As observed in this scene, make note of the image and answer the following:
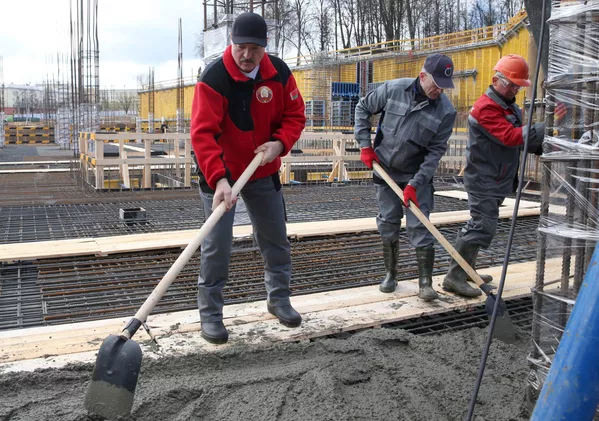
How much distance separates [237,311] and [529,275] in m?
2.54

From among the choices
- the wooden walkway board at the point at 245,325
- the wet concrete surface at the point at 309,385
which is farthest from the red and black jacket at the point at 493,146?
the wet concrete surface at the point at 309,385

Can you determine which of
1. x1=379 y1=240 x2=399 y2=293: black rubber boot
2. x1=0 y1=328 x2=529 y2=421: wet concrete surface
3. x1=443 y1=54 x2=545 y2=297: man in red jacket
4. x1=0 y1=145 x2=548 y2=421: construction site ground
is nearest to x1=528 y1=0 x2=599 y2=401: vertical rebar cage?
x1=0 y1=145 x2=548 y2=421: construction site ground

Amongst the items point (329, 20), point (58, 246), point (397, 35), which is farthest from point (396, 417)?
point (329, 20)

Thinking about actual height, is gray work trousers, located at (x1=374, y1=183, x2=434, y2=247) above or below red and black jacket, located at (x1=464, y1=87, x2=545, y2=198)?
below

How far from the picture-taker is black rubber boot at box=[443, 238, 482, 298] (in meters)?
4.30

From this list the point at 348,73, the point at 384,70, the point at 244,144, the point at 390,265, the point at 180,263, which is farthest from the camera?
the point at 348,73

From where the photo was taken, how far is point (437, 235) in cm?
389

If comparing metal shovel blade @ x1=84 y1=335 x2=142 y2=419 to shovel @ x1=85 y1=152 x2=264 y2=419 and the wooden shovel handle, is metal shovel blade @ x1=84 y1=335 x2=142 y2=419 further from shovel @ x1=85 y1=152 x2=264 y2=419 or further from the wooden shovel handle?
the wooden shovel handle

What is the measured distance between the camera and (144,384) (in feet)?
9.32

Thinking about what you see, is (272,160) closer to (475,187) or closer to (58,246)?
(475,187)

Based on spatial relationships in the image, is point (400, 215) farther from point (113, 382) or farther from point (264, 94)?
point (113, 382)

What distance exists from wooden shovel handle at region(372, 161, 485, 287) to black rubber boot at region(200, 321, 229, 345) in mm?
1523

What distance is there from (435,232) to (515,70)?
1257 mm

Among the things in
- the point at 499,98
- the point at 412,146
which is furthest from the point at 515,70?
the point at 412,146
